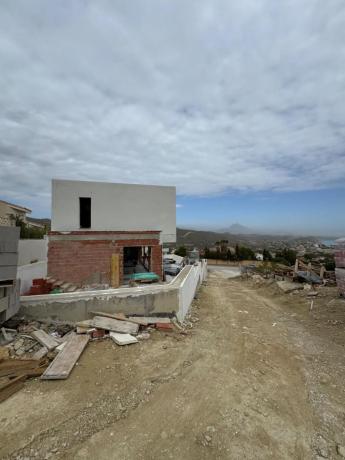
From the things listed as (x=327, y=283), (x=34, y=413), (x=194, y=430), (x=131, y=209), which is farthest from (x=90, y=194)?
(x=327, y=283)

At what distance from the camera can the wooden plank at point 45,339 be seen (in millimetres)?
5230

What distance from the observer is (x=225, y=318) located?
8797 mm

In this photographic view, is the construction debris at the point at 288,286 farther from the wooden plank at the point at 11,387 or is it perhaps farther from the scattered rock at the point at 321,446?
the wooden plank at the point at 11,387

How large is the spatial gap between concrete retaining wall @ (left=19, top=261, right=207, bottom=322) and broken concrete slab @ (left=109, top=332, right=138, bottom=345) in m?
0.94

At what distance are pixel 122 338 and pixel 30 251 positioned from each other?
12290mm

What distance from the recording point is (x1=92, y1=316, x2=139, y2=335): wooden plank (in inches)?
238

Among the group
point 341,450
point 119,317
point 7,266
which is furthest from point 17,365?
point 341,450

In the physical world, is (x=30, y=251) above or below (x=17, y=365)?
above

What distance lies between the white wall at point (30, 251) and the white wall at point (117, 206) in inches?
169

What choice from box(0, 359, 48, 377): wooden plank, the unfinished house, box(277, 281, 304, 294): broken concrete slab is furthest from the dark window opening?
box(277, 281, 304, 294): broken concrete slab

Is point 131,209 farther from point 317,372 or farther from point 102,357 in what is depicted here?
point 317,372

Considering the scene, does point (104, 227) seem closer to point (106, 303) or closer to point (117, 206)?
point (117, 206)

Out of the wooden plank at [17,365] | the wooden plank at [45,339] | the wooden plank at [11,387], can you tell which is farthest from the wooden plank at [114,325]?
the wooden plank at [11,387]

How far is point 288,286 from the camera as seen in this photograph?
1403cm
